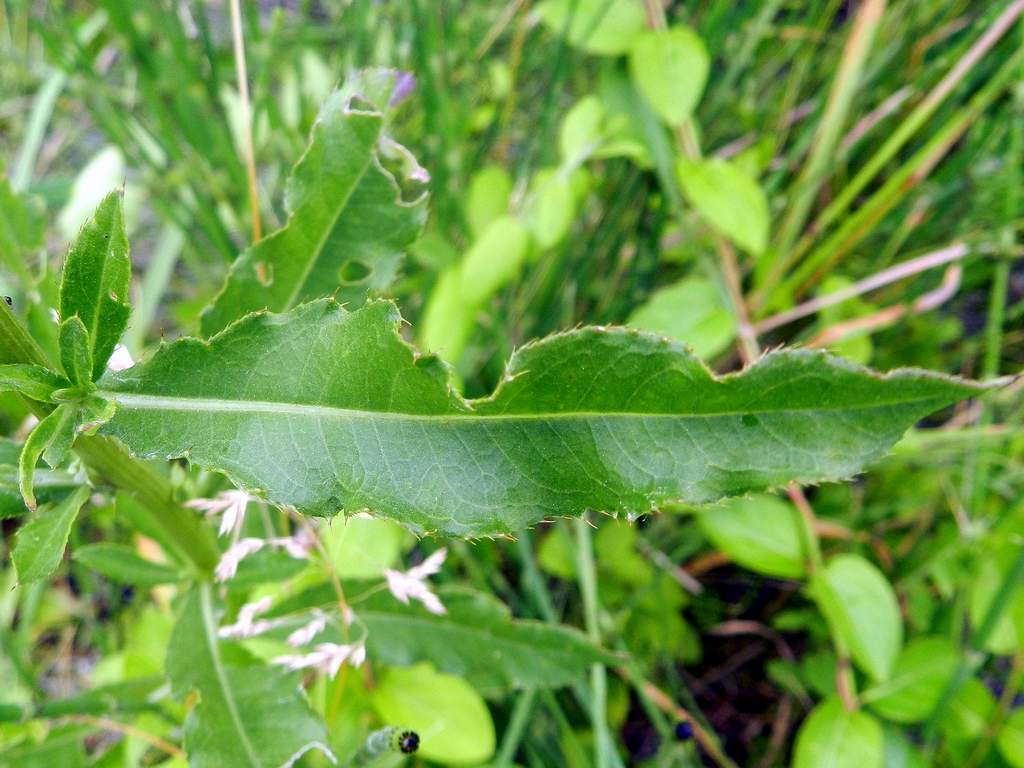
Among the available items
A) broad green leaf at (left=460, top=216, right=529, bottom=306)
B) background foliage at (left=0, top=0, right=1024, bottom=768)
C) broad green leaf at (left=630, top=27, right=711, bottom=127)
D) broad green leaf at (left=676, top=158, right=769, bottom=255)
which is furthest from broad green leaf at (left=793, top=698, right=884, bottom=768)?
broad green leaf at (left=630, top=27, right=711, bottom=127)

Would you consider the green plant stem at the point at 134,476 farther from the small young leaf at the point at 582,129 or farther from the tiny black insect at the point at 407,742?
the small young leaf at the point at 582,129

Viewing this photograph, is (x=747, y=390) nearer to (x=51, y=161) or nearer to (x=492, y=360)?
(x=492, y=360)

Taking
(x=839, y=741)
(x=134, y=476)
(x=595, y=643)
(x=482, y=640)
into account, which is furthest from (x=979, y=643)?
(x=134, y=476)

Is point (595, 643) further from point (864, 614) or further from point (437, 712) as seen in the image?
point (864, 614)

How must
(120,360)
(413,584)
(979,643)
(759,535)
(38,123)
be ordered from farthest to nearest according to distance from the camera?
(38,123) → (759,535) → (979,643) → (413,584) → (120,360)

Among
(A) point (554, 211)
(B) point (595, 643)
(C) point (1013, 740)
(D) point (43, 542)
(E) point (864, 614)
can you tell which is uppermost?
(D) point (43, 542)

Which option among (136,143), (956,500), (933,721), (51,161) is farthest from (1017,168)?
(51,161)
